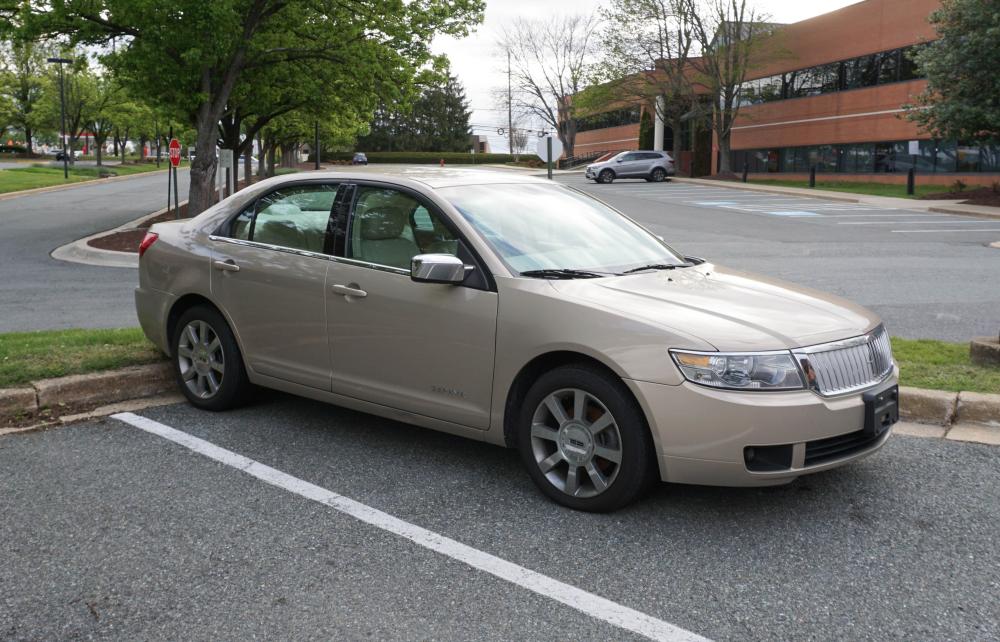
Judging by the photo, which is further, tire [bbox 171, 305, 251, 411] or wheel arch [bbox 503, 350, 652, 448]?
tire [bbox 171, 305, 251, 411]

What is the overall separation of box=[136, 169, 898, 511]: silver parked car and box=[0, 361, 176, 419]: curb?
0.28 metres

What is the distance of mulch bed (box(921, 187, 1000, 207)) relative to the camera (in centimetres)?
2780

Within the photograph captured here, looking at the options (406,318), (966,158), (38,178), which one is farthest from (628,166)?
(406,318)

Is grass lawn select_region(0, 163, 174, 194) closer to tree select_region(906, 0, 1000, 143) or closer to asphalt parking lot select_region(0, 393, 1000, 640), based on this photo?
tree select_region(906, 0, 1000, 143)

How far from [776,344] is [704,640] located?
1.35m

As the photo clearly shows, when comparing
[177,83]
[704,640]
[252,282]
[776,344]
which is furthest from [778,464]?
[177,83]

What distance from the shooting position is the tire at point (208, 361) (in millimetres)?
5684

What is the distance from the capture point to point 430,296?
4656 millimetres

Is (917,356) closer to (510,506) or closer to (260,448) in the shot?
(510,506)

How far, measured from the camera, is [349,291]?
16.4 feet

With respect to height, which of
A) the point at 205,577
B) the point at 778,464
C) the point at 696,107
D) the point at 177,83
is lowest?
the point at 205,577

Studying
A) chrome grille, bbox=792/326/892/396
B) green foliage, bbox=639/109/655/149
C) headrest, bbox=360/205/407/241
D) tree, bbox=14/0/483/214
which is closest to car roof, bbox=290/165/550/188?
headrest, bbox=360/205/407/241

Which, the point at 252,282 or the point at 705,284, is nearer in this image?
the point at 705,284

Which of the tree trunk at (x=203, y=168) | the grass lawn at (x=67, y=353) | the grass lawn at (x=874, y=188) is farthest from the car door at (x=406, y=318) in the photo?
the grass lawn at (x=874, y=188)
